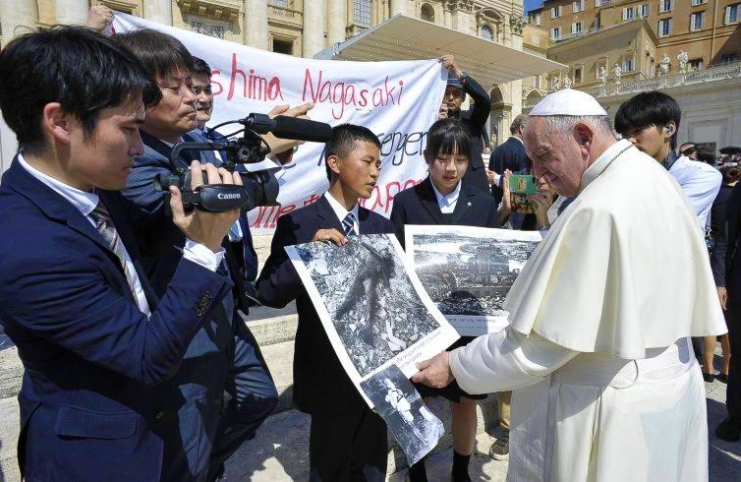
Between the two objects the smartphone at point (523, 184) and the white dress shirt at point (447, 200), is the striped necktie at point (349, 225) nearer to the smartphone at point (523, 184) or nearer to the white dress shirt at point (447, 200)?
the white dress shirt at point (447, 200)

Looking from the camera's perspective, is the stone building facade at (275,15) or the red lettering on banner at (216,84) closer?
the red lettering on banner at (216,84)

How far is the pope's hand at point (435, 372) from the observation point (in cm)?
168

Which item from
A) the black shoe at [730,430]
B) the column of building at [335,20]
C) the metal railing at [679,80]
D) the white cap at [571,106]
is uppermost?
the column of building at [335,20]

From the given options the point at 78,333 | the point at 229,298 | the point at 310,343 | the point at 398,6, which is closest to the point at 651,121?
the point at 310,343

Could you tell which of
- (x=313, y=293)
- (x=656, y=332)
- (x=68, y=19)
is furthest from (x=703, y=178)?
(x=68, y=19)

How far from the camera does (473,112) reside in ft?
11.9

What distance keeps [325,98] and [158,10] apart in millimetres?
21230

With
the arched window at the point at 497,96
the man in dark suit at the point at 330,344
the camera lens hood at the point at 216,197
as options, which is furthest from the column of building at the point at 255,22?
the camera lens hood at the point at 216,197

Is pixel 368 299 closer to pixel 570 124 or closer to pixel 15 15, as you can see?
pixel 570 124

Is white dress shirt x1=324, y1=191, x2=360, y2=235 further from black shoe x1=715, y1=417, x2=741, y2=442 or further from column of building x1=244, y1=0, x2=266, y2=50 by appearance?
column of building x1=244, y1=0, x2=266, y2=50

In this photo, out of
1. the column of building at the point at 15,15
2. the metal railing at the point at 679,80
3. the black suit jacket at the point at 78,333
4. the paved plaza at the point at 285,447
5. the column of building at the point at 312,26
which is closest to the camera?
the black suit jacket at the point at 78,333

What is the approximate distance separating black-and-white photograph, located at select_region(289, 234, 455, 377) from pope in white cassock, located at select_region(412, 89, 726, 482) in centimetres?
27

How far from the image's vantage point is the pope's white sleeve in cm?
146

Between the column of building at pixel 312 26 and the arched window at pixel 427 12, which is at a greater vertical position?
the arched window at pixel 427 12
